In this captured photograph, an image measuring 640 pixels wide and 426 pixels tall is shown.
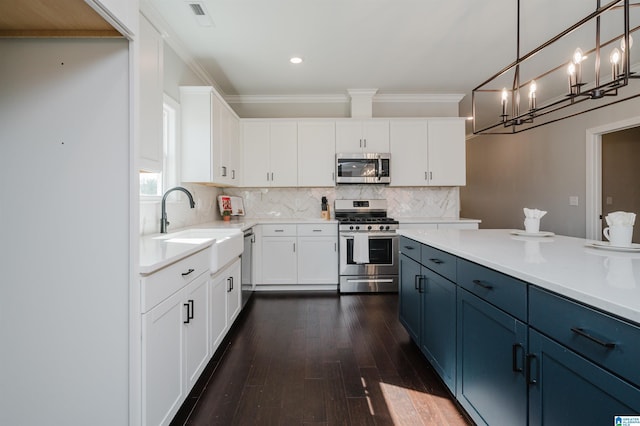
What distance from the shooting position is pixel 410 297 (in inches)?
101

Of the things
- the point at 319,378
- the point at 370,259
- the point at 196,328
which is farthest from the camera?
the point at 370,259

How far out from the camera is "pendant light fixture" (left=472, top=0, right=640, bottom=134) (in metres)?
1.49

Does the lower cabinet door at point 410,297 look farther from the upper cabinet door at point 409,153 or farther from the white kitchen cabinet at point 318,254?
the upper cabinet door at point 409,153

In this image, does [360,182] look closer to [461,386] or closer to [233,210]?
[233,210]

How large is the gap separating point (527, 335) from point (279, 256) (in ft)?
10.8

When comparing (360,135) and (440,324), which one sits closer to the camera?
(440,324)

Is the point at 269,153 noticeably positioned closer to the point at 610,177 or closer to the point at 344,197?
the point at 344,197

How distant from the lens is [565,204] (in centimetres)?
485

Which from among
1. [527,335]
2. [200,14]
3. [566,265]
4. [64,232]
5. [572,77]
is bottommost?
[527,335]

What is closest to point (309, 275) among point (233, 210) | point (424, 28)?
point (233, 210)


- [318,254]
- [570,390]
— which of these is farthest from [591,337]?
[318,254]

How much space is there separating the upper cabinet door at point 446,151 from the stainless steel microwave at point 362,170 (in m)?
0.67

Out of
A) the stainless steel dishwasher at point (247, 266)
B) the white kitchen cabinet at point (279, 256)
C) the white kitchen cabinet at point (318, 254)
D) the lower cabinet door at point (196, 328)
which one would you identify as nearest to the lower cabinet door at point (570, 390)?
the lower cabinet door at point (196, 328)

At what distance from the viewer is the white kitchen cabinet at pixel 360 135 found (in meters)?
4.46
